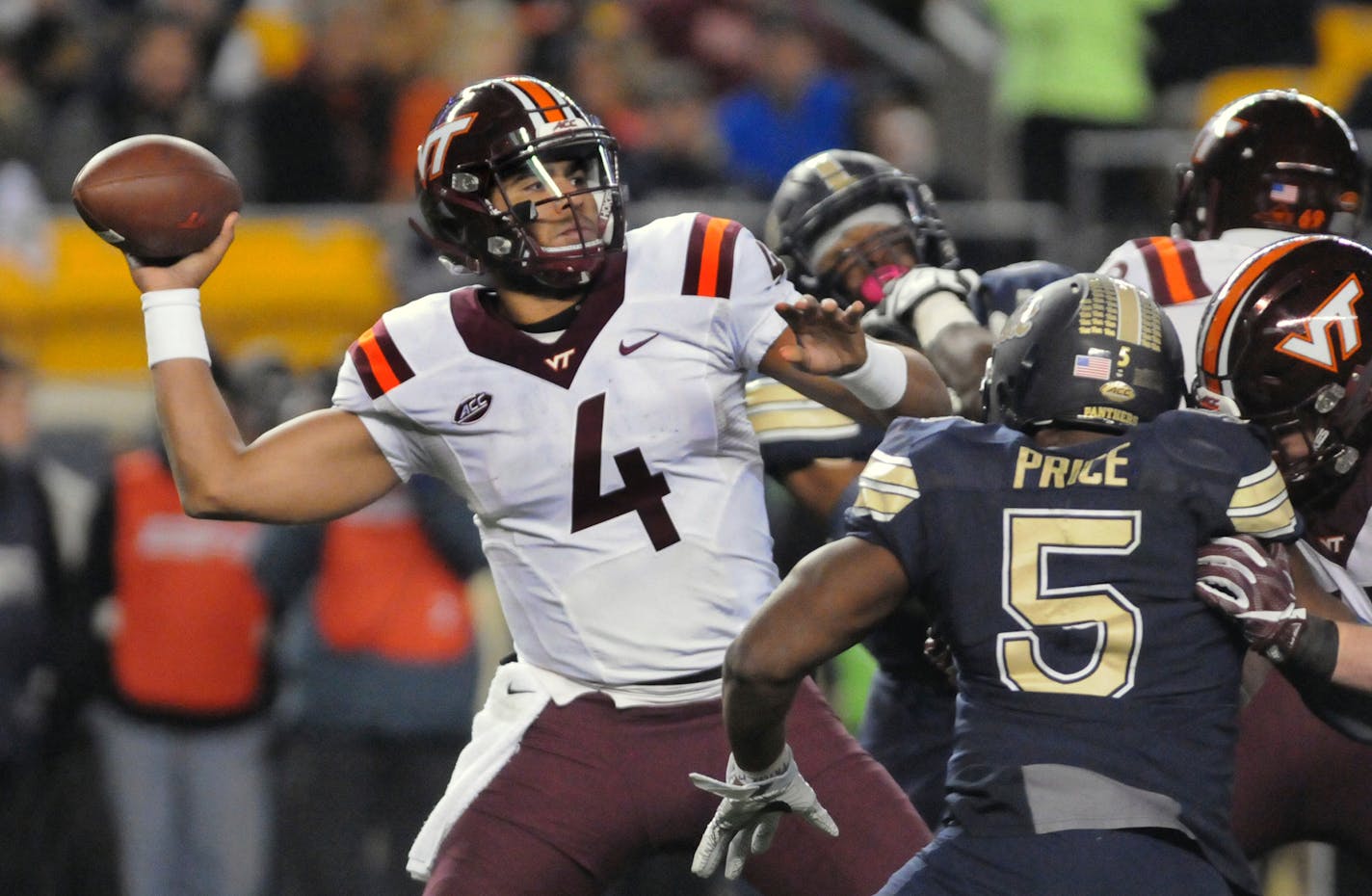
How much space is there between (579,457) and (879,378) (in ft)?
1.63

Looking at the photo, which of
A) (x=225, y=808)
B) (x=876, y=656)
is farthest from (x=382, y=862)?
(x=876, y=656)

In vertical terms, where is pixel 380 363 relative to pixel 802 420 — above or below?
above

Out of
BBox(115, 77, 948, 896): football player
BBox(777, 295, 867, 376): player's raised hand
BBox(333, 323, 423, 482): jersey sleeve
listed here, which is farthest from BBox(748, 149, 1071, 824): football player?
BBox(333, 323, 423, 482): jersey sleeve

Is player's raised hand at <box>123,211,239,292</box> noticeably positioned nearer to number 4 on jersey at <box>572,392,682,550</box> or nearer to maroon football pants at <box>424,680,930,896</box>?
number 4 on jersey at <box>572,392,682,550</box>

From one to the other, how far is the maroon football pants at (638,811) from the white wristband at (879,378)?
0.51 metres

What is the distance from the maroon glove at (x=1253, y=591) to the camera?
2.64m

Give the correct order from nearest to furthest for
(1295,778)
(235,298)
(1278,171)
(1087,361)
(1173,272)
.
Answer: (1087,361) → (1295,778) → (1173,272) → (1278,171) → (235,298)

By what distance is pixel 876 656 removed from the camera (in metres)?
4.07

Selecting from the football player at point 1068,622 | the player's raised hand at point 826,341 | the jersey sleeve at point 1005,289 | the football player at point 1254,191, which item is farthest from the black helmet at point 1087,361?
the jersey sleeve at point 1005,289

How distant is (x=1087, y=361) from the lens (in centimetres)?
280

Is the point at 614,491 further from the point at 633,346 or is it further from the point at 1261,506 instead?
the point at 1261,506

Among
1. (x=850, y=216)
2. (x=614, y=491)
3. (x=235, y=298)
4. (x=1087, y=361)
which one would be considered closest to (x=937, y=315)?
(x=850, y=216)

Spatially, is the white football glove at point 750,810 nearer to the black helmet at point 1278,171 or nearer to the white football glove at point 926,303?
the white football glove at point 926,303

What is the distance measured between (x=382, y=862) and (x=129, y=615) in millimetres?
1056
